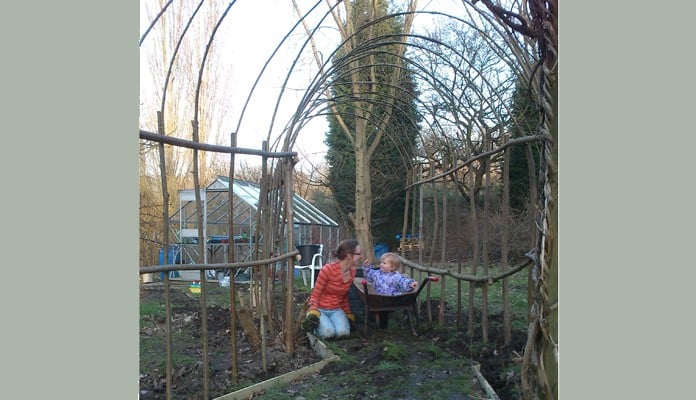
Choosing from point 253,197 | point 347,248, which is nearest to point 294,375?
point 347,248

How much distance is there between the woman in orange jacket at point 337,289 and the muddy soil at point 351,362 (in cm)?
17

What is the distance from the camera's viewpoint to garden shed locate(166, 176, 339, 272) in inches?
455

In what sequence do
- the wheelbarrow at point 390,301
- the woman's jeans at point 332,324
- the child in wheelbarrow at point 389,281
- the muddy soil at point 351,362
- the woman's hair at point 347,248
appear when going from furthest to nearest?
the child in wheelbarrow at point 389,281, the woman's hair at point 347,248, the wheelbarrow at point 390,301, the woman's jeans at point 332,324, the muddy soil at point 351,362

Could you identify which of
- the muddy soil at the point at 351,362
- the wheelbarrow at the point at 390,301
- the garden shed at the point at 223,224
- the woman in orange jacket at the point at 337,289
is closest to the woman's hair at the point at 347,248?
the woman in orange jacket at the point at 337,289

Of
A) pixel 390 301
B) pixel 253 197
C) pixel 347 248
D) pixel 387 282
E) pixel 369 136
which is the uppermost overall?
pixel 369 136

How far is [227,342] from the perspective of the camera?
15.9 ft

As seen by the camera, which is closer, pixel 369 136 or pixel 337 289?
pixel 337 289

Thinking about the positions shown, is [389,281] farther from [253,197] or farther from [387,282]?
[253,197]

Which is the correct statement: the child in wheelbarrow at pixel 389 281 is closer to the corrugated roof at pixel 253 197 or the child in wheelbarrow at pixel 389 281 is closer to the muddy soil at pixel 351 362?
the muddy soil at pixel 351 362

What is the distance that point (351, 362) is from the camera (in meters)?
3.98

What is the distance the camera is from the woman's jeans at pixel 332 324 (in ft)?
15.8

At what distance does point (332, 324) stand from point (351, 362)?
951 mm

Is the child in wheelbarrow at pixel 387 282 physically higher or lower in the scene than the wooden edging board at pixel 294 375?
higher

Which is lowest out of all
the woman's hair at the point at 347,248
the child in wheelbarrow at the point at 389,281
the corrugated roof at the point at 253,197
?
the child in wheelbarrow at the point at 389,281
